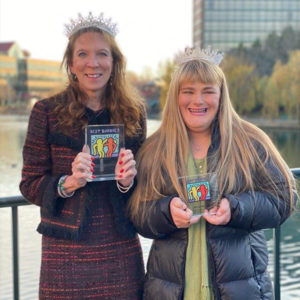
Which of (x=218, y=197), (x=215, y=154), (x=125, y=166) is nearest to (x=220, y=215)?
(x=218, y=197)

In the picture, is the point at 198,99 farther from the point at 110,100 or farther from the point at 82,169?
the point at 82,169

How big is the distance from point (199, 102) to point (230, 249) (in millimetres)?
610

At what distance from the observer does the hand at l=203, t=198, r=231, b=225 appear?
6.18 feet

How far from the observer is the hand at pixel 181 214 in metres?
1.87

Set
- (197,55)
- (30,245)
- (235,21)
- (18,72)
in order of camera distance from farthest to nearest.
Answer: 1. (235,21)
2. (18,72)
3. (30,245)
4. (197,55)

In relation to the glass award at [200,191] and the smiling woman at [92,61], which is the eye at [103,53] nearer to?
the smiling woman at [92,61]

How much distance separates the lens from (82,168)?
1.90m

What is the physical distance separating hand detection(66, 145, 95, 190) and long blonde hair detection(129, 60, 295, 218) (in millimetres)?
253

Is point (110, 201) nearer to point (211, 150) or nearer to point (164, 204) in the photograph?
point (164, 204)

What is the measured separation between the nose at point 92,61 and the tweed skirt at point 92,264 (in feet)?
1.85

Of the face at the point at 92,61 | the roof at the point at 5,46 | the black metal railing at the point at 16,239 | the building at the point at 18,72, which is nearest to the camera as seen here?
the face at the point at 92,61

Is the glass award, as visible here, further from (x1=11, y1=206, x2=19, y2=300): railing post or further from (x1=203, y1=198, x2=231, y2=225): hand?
(x1=11, y1=206, x2=19, y2=300): railing post

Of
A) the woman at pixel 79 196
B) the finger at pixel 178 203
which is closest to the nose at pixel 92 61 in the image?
the woman at pixel 79 196

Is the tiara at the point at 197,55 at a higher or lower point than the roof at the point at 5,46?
lower
